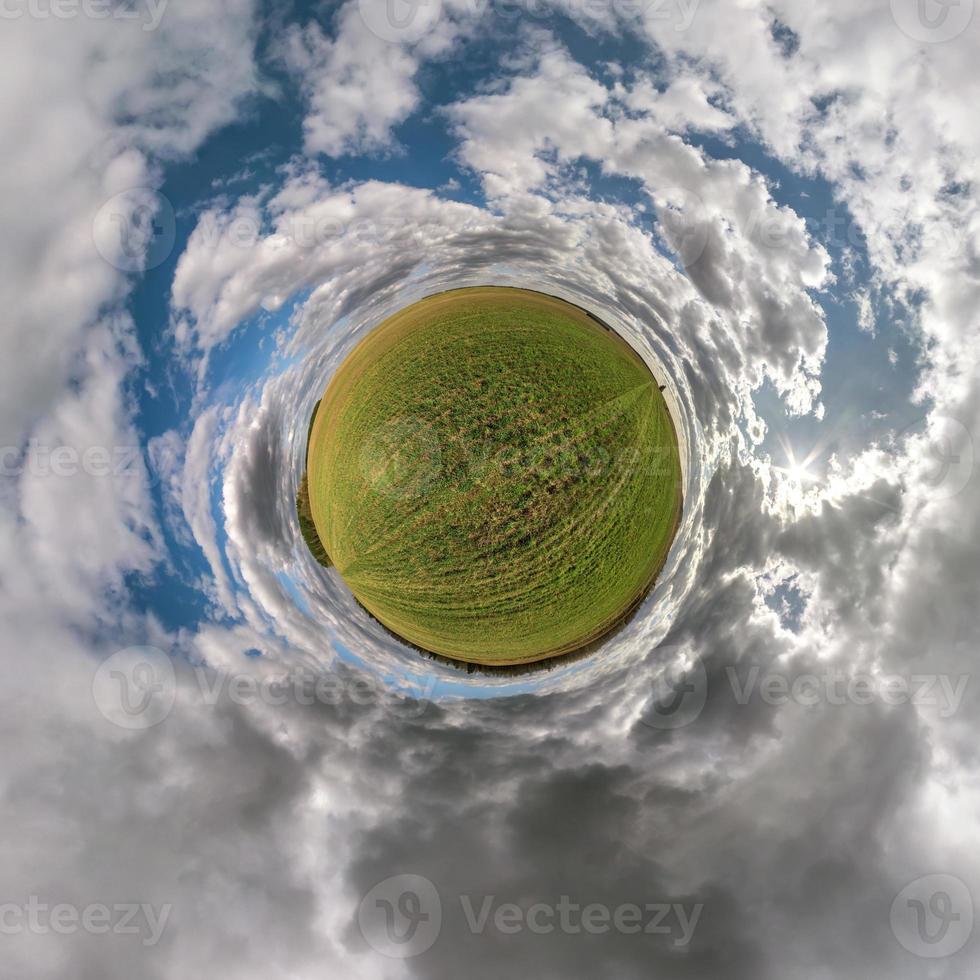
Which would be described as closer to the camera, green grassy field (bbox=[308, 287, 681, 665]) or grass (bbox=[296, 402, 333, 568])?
green grassy field (bbox=[308, 287, 681, 665])

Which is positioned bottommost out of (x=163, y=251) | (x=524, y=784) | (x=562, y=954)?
(x=562, y=954)

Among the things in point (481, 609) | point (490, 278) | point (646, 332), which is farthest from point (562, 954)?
point (490, 278)

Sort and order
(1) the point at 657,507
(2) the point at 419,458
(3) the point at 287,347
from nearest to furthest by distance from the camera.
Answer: (2) the point at 419,458 < (3) the point at 287,347 < (1) the point at 657,507

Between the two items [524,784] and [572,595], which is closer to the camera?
[524,784]

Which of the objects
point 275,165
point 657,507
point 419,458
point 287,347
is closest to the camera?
point 275,165

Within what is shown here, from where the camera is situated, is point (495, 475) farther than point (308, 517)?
No

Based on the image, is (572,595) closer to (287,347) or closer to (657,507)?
(657,507)

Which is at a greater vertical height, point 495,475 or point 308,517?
point 308,517

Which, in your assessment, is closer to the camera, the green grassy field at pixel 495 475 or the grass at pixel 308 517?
the green grassy field at pixel 495 475
